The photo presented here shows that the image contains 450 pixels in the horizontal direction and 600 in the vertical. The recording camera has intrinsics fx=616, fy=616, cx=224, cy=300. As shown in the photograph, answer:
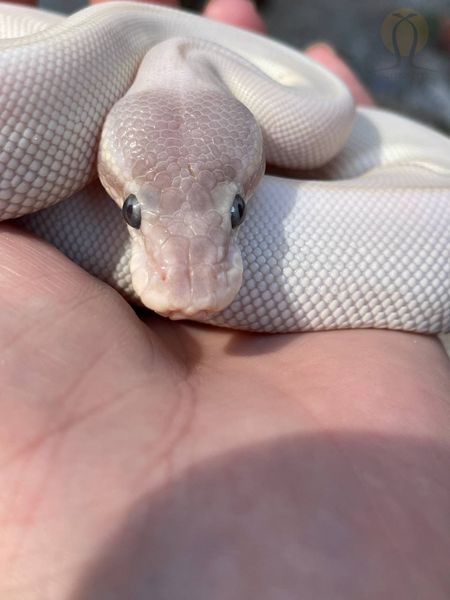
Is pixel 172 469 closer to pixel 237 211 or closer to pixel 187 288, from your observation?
pixel 187 288

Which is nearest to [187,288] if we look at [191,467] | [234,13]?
[191,467]

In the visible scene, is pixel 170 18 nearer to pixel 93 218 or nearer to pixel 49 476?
pixel 93 218

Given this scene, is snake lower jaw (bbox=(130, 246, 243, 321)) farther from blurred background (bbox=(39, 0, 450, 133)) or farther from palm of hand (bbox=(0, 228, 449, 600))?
blurred background (bbox=(39, 0, 450, 133))

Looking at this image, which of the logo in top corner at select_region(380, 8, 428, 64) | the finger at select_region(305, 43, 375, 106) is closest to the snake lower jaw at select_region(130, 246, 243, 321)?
the finger at select_region(305, 43, 375, 106)

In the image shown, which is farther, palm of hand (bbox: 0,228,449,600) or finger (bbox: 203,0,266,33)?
finger (bbox: 203,0,266,33)

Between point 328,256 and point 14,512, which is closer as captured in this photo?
point 14,512

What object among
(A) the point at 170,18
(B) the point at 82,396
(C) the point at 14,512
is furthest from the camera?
(A) the point at 170,18

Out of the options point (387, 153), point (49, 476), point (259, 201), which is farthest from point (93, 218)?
point (387, 153)
